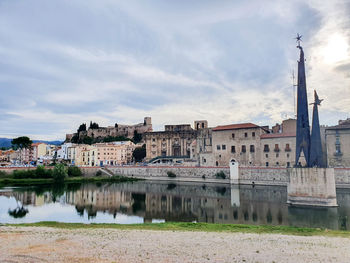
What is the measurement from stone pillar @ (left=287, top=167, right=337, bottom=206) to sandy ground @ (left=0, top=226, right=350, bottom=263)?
1109 centimetres

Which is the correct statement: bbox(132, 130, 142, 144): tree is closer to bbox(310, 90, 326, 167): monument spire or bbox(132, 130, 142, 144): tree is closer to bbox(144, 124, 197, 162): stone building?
bbox(144, 124, 197, 162): stone building

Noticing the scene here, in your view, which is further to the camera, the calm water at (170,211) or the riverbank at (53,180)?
the riverbank at (53,180)

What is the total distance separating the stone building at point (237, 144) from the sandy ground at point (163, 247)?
35.5m

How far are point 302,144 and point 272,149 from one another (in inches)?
837

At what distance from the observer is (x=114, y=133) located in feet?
345

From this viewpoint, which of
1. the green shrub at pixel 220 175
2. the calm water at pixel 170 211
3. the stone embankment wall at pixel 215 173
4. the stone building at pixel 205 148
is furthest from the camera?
the stone building at pixel 205 148

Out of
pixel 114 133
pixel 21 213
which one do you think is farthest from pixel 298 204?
pixel 114 133

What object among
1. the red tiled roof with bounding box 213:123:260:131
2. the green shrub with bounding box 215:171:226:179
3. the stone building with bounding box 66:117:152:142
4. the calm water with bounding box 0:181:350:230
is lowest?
the calm water with bounding box 0:181:350:230

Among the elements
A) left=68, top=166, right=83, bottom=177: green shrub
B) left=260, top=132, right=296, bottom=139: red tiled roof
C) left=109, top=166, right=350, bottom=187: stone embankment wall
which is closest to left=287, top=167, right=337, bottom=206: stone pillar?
left=109, top=166, right=350, bottom=187: stone embankment wall

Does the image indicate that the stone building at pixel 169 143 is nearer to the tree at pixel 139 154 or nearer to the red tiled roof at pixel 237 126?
the tree at pixel 139 154

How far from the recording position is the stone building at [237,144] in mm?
47156

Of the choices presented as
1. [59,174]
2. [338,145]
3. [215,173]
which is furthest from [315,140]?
[59,174]

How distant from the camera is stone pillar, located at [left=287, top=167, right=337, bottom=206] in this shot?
22203 millimetres

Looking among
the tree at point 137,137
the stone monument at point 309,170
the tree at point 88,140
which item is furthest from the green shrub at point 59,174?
the tree at point 88,140
